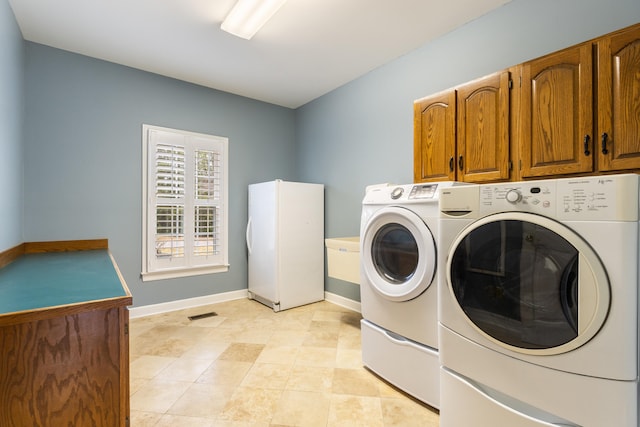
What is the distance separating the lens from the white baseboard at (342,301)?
3249 millimetres

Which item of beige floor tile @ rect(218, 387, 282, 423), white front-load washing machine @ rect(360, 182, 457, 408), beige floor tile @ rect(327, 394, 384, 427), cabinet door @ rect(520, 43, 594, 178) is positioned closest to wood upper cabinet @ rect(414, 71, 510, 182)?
cabinet door @ rect(520, 43, 594, 178)

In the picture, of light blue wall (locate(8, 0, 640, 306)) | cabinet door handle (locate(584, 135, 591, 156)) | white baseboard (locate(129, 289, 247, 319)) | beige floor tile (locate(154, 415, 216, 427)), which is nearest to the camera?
cabinet door handle (locate(584, 135, 591, 156))

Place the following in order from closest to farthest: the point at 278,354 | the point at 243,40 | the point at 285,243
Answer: the point at 278,354 → the point at 243,40 → the point at 285,243

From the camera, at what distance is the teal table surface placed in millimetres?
1035

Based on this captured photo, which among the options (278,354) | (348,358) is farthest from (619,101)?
(278,354)

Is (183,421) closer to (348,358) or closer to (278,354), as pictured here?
(278,354)

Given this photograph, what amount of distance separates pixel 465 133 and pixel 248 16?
1.79 m

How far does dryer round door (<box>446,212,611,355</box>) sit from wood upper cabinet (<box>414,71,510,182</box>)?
62 centimetres

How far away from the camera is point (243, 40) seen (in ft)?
8.33

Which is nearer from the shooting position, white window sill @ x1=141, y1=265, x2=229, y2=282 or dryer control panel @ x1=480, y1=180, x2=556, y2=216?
dryer control panel @ x1=480, y1=180, x2=556, y2=216

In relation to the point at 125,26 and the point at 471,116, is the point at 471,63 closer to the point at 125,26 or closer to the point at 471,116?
the point at 471,116

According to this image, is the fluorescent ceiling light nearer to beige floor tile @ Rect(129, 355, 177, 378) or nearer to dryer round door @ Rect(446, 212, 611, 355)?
dryer round door @ Rect(446, 212, 611, 355)

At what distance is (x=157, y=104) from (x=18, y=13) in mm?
1147

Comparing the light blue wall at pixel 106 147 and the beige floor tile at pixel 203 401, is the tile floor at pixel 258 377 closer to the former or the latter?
the beige floor tile at pixel 203 401
